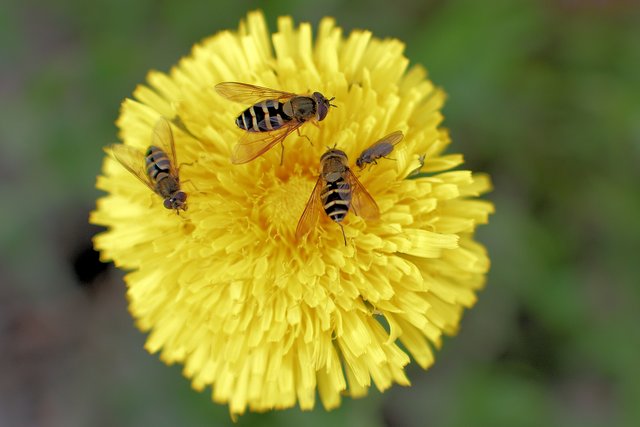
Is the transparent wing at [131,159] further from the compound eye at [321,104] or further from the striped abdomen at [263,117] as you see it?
the compound eye at [321,104]

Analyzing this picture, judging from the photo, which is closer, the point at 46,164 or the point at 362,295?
the point at 362,295

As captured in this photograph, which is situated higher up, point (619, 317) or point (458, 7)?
point (458, 7)

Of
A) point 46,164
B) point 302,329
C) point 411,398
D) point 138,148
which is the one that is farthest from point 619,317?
point 46,164

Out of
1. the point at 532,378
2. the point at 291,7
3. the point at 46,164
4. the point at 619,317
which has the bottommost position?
the point at 532,378

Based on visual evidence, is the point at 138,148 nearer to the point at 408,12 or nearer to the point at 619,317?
the point at 408,12

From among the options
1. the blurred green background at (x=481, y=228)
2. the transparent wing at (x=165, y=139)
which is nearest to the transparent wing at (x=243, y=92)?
the transparent wing at (x=165, y=139)

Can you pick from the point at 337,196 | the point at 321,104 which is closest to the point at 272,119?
the point at 321,104

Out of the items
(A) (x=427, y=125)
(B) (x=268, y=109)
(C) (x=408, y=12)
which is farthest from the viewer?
(C) (x=408, y=12)
